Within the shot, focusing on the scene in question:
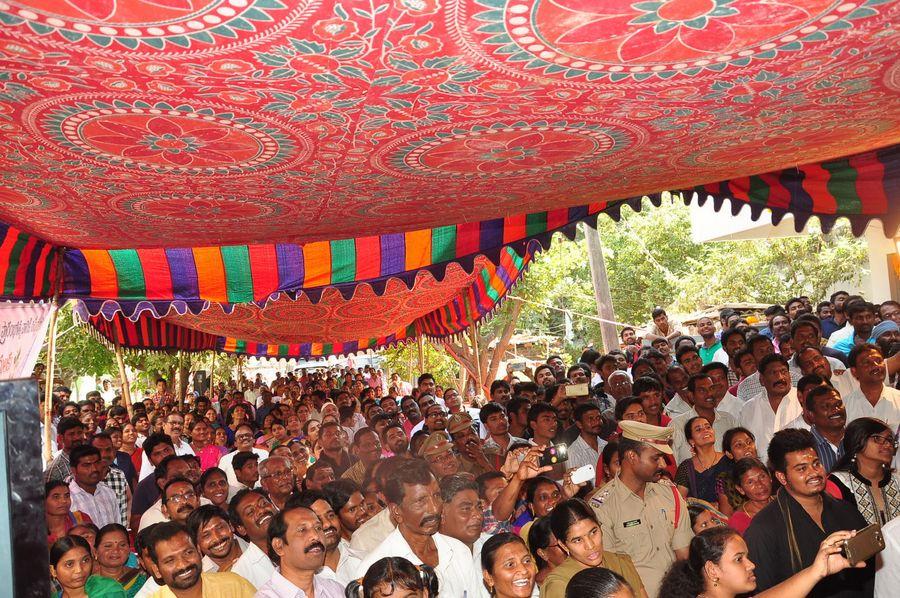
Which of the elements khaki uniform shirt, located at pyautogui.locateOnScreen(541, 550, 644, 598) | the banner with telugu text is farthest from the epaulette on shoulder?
the banner with telugu text

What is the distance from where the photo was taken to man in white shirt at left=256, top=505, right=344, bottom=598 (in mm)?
3574

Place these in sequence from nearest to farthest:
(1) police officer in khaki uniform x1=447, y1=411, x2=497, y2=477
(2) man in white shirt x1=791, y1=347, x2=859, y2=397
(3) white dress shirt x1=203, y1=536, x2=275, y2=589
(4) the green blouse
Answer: (4) the green blouse, (3) white dress shirt x1=203, y1=536, x2=275, y2=589, (2) man in white shirt x1=791, y1=347, x2=859, y2=397, (1) police officer in khaki uniform x1=447, y1=411, x2=497, y2=477

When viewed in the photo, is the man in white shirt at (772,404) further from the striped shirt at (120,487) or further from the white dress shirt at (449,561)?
the striped shirt at (120,487)

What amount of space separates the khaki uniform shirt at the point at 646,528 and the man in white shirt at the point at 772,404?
6.24 feet

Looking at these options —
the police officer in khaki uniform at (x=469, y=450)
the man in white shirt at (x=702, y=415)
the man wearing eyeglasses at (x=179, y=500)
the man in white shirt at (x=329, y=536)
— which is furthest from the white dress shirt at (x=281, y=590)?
the man in white shirt at (x=702, y=415)

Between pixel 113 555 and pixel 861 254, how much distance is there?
60.1 feet

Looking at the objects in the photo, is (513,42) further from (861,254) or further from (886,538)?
(861,254)

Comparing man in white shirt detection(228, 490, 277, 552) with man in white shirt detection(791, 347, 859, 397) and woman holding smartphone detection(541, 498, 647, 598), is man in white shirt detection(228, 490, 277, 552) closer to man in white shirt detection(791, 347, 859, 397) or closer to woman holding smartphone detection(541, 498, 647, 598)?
woman holding smartphone detection(541, 498, 647, 598)

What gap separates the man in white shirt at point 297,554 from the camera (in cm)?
357

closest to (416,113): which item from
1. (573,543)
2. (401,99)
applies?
(401,99)

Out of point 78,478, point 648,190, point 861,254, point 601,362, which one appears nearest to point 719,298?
point 861,254

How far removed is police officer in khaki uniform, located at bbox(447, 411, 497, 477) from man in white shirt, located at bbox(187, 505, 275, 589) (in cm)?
218

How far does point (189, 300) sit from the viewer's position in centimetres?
736

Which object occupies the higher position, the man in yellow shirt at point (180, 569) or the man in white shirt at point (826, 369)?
the man in white shirt at point (826, 369)
